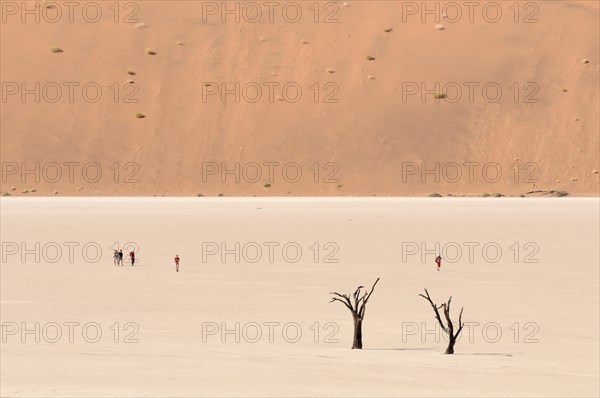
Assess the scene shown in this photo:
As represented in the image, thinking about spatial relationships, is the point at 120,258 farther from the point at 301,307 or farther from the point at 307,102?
the point at 307,102

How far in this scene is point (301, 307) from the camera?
20984 millimetres

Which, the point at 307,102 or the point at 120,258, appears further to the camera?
the point at 307,102

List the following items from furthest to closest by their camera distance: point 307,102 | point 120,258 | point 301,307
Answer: point 307,102 → point 120,258 → point 301,307

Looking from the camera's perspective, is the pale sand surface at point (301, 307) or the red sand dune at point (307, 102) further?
the red sand dune at point (307, 102)

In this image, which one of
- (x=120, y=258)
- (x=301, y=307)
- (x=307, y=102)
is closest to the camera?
(x=301, y=307)

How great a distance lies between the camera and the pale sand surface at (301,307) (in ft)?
41.9

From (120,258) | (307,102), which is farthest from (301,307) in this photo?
(307,102)

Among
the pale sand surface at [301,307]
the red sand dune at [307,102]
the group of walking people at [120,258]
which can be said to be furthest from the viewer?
the red sand dune at [307,102]

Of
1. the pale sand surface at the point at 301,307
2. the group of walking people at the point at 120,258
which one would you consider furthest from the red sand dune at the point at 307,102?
the group of walking people at the point at 120,258

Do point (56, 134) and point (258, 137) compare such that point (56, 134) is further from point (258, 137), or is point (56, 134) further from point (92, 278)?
point (92, 278)

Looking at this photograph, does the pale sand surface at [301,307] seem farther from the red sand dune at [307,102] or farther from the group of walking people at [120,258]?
the red sand dune at [307,102]

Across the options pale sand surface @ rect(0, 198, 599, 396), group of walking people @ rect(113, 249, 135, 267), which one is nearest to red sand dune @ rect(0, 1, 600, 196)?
pale sand surface @ rect(0, 198, 599, 396)

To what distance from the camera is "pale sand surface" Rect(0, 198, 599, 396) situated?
12766mm

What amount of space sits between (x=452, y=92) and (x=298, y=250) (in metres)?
47.9
